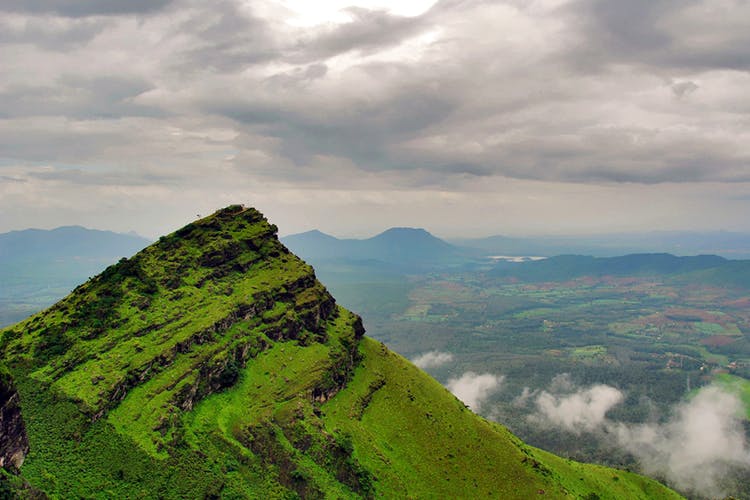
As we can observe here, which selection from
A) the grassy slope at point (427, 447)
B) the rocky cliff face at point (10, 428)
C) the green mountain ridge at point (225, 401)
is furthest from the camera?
the grassy slope at point (427, 447)

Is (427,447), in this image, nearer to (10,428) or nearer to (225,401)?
(225,401)

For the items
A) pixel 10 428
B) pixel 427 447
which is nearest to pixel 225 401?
pixel 10 428

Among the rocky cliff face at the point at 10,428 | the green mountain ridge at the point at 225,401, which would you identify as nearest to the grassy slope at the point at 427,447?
the green mountain ridge at the point at 225,401

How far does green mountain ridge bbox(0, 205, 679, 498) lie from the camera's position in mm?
68000

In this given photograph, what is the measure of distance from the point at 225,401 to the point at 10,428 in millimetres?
35413

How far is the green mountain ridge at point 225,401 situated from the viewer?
2677 inches

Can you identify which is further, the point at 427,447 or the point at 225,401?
the point at 427,447

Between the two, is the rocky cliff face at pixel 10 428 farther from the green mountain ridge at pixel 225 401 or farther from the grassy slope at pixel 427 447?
the grassy slope at pixel 427 447

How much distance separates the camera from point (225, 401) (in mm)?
84312

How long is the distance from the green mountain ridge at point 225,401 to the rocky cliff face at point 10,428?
0.81ft

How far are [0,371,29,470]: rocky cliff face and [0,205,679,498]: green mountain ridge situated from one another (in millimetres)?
248

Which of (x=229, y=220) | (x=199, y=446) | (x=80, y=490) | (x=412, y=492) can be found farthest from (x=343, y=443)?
(x=229, y=220)

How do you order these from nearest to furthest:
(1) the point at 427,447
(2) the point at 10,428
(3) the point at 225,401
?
(2) the point at 10,428 → (3) the point at 225,401 → (1) the point at 427,447

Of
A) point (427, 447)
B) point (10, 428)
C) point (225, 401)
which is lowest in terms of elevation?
point (427, 447)
